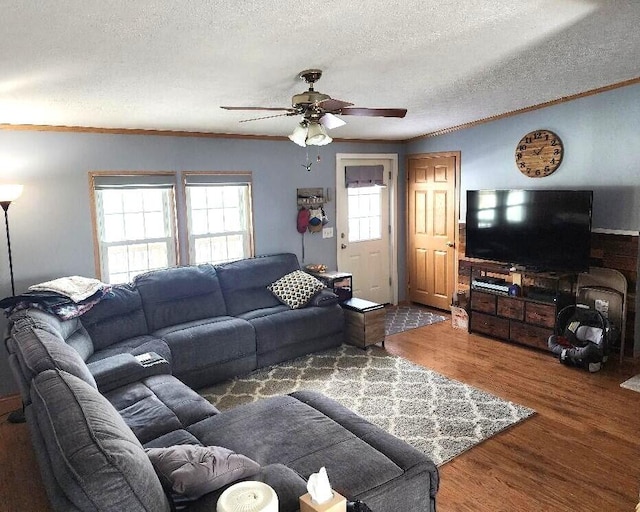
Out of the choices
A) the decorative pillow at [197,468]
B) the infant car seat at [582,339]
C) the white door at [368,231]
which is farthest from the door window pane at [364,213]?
the decorative pillow at [197,468]

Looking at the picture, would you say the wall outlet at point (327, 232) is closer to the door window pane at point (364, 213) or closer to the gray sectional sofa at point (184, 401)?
the door window pane at point (364, 213)

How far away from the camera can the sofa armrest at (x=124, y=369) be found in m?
3.18

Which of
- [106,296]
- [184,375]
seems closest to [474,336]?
[184,375]

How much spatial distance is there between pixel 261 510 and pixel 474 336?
448 centimetres

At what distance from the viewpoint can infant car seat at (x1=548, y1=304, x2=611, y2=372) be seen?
4438mm

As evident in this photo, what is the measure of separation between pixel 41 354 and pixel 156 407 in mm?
728

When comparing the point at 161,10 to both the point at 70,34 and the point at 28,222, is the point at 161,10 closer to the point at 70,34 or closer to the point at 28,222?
the point at 70,34

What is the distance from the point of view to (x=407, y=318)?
629 centimetres

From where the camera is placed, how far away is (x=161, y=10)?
235 centimetres

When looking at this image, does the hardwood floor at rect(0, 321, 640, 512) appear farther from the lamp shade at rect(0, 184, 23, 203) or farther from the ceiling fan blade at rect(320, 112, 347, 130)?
the ceiling fan blade at rect(320, 112, 347, 130)

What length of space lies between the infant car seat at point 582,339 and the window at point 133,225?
386cm

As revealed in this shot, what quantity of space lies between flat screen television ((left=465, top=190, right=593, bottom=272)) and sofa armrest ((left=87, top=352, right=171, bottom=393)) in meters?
3.57

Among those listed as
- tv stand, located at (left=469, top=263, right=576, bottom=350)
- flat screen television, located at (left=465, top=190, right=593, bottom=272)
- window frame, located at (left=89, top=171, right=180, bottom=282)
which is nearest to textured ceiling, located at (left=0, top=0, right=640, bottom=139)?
window frame, located at (left=89, top=171, right=180, bottom=282)

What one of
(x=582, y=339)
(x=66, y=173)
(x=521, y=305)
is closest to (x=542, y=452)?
(x=582, y=339)
